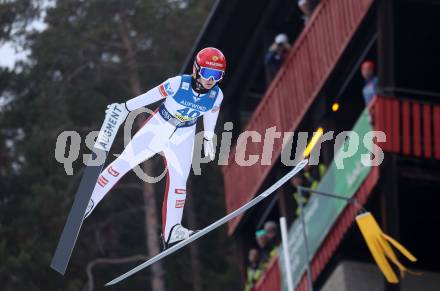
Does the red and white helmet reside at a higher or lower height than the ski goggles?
higher

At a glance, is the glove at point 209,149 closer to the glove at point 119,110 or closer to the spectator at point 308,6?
the glove at point 119,110

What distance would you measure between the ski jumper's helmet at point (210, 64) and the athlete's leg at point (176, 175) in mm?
866

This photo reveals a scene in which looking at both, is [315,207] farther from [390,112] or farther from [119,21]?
[119,21]

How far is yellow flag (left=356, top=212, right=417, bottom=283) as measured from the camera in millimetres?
16891

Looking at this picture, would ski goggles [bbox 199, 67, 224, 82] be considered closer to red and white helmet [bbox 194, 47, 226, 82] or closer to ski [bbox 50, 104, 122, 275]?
red and white helmet [bbox 194, 47, 226, 82]

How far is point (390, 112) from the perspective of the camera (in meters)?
17.2

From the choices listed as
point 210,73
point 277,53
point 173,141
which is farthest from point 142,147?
point 277,53

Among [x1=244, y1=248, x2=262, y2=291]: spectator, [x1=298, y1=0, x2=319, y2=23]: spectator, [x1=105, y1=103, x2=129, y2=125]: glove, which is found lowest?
[x1=244, y1=248, x2=262, y2=291]: spectator

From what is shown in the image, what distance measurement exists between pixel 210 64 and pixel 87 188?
5.60ft

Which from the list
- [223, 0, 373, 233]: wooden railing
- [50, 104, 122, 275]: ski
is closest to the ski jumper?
[50, 104, 122, 275]: ski

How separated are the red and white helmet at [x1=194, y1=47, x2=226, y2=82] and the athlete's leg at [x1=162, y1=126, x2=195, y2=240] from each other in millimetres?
880

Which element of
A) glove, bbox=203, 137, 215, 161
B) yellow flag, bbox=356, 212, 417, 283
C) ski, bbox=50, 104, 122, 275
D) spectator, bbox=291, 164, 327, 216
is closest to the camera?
ski, bbox=50, 104, 122, 275

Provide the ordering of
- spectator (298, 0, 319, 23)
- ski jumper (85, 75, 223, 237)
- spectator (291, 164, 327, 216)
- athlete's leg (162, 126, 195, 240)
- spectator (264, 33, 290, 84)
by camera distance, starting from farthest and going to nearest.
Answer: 1. spectator (264, 33, 290, 84)
2. spectator (298, 0, 319, 23)
3. spectator (291, 164, 327, 216)
4. athlete's leg (162, 126, 195, 240)
5. ski jumper (85, 75, 223, 237)

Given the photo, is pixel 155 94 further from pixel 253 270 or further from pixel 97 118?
pixel 97 118
